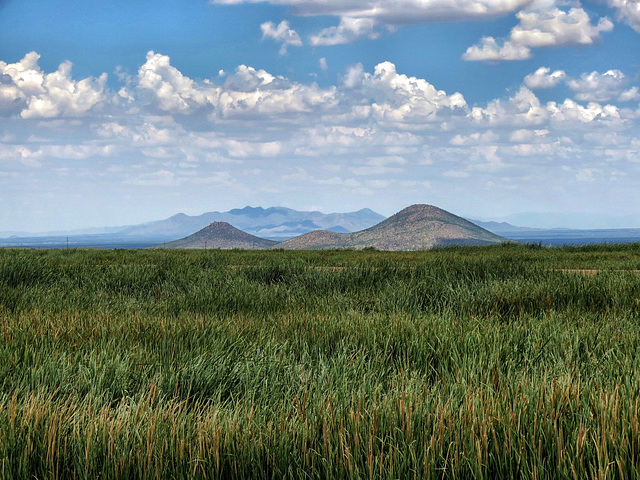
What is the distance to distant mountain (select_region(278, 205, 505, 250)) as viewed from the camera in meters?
155

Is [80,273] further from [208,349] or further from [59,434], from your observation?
[59,434]

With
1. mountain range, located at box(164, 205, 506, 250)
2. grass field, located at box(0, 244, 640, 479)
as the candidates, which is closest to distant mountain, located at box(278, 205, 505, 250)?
mountain range, located at box(164, 205, 506, 250)

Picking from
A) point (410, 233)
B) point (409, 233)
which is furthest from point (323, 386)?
point (409, 233)

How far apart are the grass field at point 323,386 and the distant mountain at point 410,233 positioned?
13847 cm

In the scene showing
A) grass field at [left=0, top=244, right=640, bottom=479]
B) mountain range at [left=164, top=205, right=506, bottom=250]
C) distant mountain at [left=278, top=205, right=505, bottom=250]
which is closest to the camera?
grass field at [left=0, top=244, right=640, bottom=479]

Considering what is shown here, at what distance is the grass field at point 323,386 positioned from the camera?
2664 millimetres

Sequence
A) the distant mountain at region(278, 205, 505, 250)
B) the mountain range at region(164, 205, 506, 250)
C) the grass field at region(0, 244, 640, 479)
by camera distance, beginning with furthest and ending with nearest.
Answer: the distant mountain at region(278, 205, 505, 250)
the mountain range at region(164, 205, 506, 250)
the grass field at region(0, 244, 640, 479)

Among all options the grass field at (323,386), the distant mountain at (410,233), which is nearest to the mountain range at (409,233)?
the distant mountain at (410,233)

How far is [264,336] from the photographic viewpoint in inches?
213

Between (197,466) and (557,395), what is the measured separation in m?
2.00

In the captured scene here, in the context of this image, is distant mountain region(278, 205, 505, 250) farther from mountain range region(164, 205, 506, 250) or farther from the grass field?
the grass field

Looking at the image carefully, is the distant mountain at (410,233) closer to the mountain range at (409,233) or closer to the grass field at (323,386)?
the mountain range at (409,233)

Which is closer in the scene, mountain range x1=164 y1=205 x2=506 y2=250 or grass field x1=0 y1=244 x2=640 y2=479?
grass field x1=0 y1=244 x2=640 y2=479

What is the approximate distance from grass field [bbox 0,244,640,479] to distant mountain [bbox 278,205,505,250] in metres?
138
